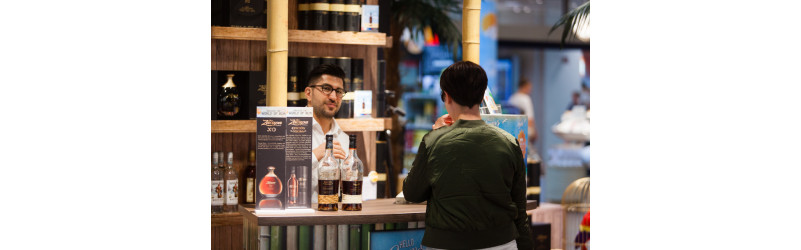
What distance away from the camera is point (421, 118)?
444 inches

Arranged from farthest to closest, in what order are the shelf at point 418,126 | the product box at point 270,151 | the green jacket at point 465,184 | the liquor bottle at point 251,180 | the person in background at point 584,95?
the person in background at point 584,95, the shelf at point 418,126, the liquor bottle at point 251,180, the product box at point 270,151, the green jacket at point 465,184

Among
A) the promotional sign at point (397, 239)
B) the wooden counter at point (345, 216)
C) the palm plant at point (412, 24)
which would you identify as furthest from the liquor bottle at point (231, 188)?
the palm plant at point (412, 24)

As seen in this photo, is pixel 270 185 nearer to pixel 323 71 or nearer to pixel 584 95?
pixel 323 71

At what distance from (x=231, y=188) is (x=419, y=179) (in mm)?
1596

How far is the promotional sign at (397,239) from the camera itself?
11.4 feet

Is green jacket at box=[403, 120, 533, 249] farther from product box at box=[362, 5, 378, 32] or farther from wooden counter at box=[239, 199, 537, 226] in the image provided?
product box at box=[362, 5, 378, 32]

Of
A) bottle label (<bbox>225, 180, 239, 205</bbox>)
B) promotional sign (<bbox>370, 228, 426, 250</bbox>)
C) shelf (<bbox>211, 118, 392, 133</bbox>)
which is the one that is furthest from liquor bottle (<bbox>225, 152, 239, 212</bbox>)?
promotional sign (<bbox>370, 228, 426, 250</bbox>)

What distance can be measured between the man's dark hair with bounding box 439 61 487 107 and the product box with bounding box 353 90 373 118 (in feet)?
4.74

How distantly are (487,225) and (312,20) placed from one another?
6.24 feet

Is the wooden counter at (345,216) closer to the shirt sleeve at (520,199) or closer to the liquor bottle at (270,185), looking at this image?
the liquor bottle at (270,185)

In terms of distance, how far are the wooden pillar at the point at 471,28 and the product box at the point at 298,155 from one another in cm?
110

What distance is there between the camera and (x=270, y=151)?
341 cm

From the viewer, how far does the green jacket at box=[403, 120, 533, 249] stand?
9.91 feet

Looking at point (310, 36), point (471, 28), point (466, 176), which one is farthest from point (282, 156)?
point (471, 28)
